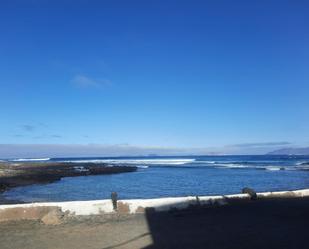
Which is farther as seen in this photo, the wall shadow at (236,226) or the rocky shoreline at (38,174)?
the rocky shoreline at (38,174)

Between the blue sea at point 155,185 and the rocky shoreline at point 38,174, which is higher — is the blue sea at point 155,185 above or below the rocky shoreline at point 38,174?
below

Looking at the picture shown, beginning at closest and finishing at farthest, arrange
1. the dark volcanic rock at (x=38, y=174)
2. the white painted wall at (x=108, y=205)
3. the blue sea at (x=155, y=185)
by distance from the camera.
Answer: the white painted wall at (x=108, y=205) → the blue sea at (x=155, y=185) → the dark volcanic rock at (x=38, y=174)

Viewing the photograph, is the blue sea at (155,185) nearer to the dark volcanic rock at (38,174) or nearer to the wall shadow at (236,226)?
the dark volcanic rock at (38,174)

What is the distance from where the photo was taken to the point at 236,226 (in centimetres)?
1030

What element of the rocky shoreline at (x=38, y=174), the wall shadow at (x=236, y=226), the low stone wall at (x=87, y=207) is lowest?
the wall shadow at (x=236, y=226)

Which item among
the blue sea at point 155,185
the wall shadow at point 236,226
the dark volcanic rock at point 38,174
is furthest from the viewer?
the dark volcanic rock at point 38,174

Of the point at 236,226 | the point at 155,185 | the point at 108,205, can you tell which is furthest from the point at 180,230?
the point at 155,185

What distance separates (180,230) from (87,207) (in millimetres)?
3505

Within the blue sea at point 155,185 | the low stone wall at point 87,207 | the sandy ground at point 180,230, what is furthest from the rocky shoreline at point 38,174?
the sandy ground at point 180,230

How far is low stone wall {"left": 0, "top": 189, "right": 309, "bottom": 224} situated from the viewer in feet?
39.4

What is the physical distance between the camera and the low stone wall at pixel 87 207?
473 inches

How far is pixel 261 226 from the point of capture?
33.6 ft

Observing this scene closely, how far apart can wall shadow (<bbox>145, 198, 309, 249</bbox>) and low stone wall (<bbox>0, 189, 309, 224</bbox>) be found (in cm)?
26

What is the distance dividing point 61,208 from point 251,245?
5941 mm
